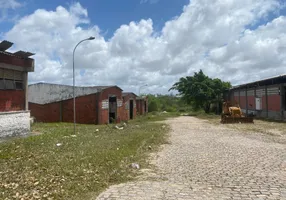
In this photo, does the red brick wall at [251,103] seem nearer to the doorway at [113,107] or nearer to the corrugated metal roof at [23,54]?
the doorway at [113,107]

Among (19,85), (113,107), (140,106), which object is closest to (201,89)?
(140,106)

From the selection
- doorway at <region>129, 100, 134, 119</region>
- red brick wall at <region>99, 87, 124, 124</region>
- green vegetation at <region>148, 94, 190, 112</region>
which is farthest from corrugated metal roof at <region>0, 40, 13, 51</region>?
green vegetation at <region>148, 94, 190, 112</region>

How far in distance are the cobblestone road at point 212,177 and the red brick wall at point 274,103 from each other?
62.5 ft

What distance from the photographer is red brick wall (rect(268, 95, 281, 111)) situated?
29.8 metres

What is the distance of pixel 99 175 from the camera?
7953 millimetres

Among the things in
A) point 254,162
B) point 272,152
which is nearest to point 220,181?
point 254,162

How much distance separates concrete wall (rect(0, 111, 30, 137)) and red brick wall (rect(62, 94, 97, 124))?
13773mm

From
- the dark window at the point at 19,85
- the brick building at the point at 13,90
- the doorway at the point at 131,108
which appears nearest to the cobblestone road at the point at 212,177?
the brick building at the point at 13,90

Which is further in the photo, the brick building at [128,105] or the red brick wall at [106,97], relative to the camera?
the brick building at [128,105]

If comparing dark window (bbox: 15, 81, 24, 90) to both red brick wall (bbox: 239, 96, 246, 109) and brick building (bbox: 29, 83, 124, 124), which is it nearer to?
brick building (bbox: 29, 83, 124, 124)

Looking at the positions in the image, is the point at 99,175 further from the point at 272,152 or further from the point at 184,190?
the point at 272,152

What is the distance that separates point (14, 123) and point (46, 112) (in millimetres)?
16745

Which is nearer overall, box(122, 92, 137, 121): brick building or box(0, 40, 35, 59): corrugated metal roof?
Answer: box(0, 40, 35, 59): corrugated metal roof

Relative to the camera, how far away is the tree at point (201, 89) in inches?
1867
